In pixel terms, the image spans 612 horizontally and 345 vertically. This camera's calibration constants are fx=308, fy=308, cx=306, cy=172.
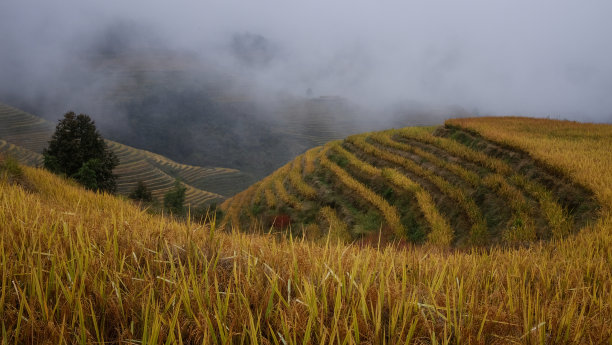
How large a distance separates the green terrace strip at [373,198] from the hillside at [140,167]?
380 feet

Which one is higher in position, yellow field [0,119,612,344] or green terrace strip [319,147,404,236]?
yellow field [0,119,612,344]

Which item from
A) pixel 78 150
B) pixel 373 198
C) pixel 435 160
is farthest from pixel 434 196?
pixel 78 150

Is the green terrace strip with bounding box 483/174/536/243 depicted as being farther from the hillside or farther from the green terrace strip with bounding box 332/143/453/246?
the hillside

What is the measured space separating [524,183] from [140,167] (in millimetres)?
159438

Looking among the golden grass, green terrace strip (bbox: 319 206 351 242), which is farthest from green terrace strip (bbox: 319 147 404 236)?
the golden grass

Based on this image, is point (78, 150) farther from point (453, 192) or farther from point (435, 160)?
point (453, 192)

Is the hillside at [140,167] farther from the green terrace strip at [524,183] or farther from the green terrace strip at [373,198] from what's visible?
the green terrace strip at [524,183]

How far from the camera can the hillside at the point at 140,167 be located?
136 metres

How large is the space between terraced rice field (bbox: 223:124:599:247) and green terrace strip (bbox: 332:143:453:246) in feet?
0.11

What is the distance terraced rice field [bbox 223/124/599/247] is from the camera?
7672mm

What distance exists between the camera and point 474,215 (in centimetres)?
968

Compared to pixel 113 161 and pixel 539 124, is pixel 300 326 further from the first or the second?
pixel 113 161

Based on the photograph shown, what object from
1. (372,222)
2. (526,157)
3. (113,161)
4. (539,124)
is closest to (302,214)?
(372,222)

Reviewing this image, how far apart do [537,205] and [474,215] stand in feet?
5.72
